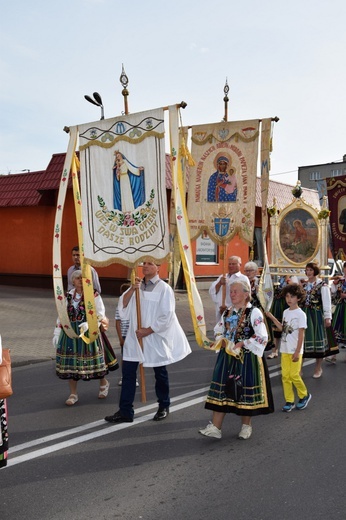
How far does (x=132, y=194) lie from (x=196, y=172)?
73.7 inches

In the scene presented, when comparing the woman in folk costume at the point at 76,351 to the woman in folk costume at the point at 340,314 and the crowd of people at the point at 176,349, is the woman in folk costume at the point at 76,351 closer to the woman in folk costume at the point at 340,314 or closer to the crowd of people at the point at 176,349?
the crowd of people at the point at 176,349

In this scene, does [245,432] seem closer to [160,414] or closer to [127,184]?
[160,414]

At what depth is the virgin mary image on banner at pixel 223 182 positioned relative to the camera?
718cm

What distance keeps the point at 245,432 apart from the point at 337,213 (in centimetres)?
750

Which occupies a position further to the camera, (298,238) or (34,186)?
(34,186)

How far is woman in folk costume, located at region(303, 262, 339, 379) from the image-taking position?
8.16 metres

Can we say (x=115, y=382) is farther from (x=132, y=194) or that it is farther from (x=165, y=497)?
(x=165, y=497)

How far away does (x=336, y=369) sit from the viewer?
28.5 feet

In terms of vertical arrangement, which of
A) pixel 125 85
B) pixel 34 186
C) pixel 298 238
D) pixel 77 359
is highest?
pixel 34 186

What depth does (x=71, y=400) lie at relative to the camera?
6570 mm

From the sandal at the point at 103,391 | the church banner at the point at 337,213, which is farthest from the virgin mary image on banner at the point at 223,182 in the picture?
the church banner at the point at 337,213

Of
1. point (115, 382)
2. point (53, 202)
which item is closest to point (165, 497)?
point (115, 382)

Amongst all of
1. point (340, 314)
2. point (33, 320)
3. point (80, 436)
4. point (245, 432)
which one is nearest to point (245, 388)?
point (245, 432)

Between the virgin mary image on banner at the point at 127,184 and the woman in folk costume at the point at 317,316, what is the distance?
12.0 feet
